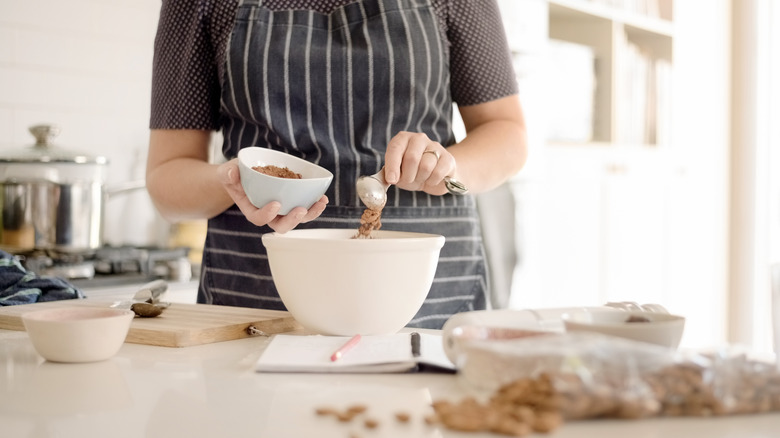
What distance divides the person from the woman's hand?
0.20 metres

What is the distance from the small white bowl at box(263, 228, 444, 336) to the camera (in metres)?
0.88

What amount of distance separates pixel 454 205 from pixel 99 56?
151cm

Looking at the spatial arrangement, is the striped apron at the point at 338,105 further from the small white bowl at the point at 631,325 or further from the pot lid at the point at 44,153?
the pot lid at the point at 44,153

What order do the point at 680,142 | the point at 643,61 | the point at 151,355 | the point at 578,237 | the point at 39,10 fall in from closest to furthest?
1. the point at 151,355
2. the point at 39,10
3. the point at 578,237
4. the point at 643,61
5. the point at 680,142

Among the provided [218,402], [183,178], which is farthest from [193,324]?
[183,178]

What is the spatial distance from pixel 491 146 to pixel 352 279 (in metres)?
0.55

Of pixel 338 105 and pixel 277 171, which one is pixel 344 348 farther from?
pixel 338 105

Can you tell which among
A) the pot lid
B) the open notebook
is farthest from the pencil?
the pot lid

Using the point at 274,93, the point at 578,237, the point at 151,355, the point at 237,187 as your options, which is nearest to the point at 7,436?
the point at 151,355

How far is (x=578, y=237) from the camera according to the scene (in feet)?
10.1

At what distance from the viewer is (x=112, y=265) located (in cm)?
221

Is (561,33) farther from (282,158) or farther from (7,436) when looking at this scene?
(7,436)

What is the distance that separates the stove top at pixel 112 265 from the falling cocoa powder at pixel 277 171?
106cm

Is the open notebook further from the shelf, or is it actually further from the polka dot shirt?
the shelf
